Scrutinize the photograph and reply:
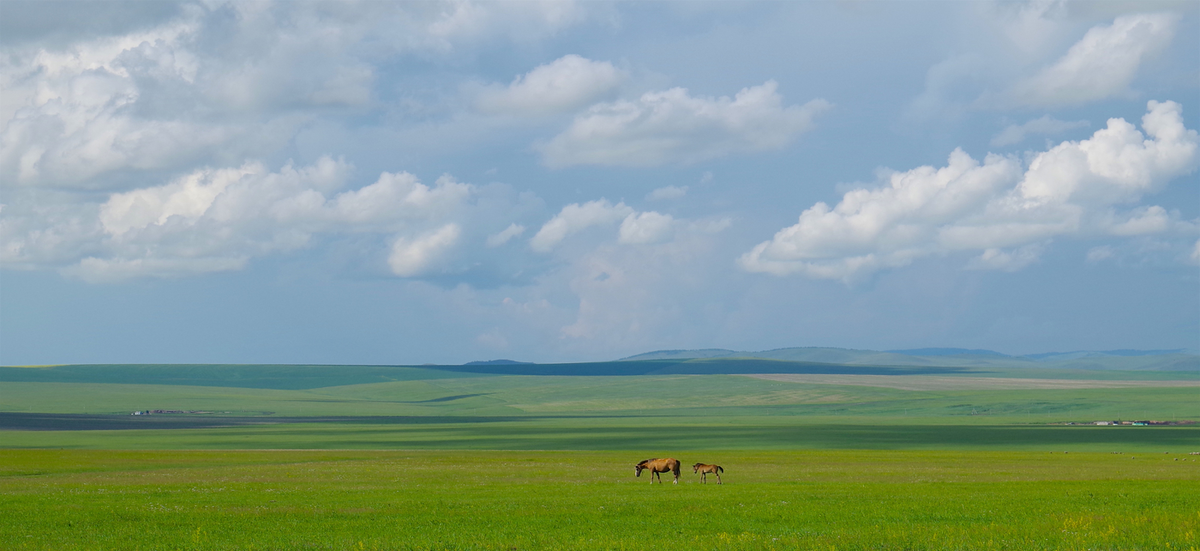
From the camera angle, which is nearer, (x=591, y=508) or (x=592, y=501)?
(x=591, y=508)

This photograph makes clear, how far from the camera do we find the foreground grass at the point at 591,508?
80.8 feet

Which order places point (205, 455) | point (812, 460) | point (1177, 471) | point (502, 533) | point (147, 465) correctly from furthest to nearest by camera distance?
point (205, 455)
point (812, 460)
point (147, 465)
point (1177, 471)
point (502, 533)

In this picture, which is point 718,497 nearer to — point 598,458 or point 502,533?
point 502,533

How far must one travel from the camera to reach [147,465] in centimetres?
6431

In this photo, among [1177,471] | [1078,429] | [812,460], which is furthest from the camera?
[1078,429]

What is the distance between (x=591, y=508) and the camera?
3297 cm

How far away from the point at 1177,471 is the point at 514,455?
4124cm

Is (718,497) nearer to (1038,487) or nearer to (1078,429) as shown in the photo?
(1038,487)

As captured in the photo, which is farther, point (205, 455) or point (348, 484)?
point (205, 455)

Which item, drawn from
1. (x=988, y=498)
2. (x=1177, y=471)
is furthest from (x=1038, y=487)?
(x=1177, y=471)

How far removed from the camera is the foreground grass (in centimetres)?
2462

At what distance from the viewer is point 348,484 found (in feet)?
149

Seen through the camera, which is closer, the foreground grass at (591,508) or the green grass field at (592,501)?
the foreground grass at (591,508)

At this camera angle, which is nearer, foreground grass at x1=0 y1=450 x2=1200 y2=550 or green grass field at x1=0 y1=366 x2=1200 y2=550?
foreground grass at x1=0 y1=450 x2=1200 y2=550
